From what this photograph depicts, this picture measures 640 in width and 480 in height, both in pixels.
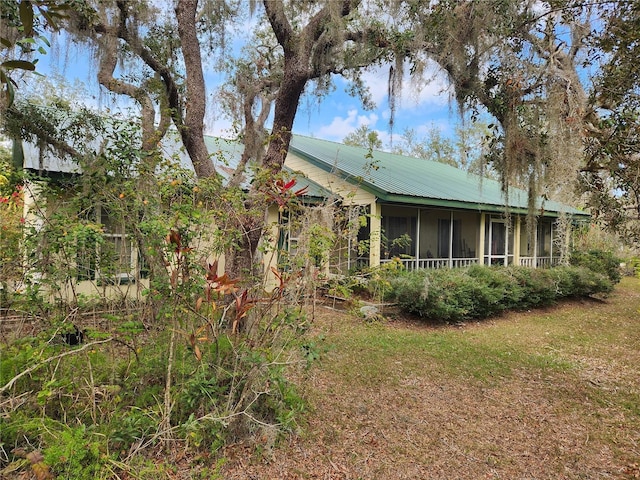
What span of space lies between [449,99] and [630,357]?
5540mm

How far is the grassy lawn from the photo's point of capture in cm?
326

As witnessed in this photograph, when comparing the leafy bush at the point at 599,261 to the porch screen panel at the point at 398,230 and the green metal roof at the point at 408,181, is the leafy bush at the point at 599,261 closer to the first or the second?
the green metal roof at the point at 408,181

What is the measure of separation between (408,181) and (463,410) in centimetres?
865

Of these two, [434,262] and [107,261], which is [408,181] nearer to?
[434,262]

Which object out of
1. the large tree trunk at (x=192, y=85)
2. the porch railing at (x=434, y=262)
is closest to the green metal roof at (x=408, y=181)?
the porch railing at (x=434, y=262)

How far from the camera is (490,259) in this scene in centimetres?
1385

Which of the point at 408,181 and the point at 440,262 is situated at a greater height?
the point at 408,181

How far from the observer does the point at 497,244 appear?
1456 centimetres

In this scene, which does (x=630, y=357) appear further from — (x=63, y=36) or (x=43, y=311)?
(x=63, y=36)

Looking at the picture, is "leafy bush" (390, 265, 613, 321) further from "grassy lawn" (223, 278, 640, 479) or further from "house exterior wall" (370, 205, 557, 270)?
"house exterior wall" (370, 205, 557, 270)

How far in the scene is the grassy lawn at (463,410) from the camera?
3258mm

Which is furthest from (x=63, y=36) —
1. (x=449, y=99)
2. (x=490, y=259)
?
(x=490, y=259)

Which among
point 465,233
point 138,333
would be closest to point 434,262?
point 465,233

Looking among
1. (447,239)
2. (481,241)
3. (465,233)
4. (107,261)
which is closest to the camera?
(107,261)
